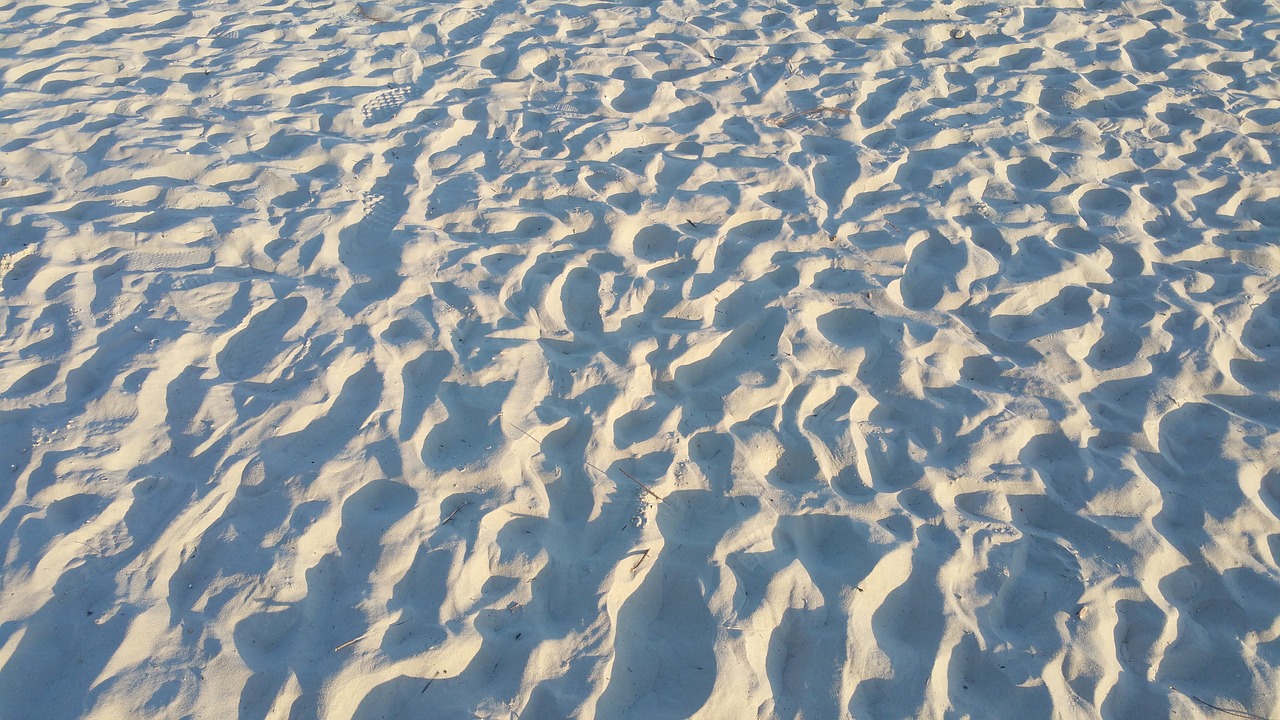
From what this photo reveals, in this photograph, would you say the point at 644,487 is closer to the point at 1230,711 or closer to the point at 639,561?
the point at 639,561

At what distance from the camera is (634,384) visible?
295cm

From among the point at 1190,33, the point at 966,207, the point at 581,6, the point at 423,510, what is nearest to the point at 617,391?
the point at 423,510

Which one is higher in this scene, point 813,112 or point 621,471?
point 813,112

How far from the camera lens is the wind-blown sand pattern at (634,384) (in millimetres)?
2283

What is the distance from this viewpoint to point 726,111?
4426 mm

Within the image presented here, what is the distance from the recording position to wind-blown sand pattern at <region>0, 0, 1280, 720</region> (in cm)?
228

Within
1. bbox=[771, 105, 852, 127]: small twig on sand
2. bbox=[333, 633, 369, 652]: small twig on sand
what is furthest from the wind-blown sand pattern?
bbox=[771, 105, 852, 127]: small twig on sand

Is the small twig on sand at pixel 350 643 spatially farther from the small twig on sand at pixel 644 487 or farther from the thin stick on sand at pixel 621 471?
the small twig on sand at pixel 644 487

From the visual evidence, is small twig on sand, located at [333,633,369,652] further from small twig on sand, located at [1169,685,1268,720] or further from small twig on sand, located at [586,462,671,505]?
small twig on sand, located at [1169,685,1268,720]

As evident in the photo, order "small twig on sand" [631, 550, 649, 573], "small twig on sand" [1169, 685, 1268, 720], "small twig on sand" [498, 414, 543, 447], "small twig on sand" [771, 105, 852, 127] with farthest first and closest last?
"small twig on sand" [771, 105, 852, 127] → "small twig on sand" [498, 414, 543, 447] → "small twig on sand" [631, 550, 649, 573] → "small twig on sand" [1169, 685, 1268, 720]

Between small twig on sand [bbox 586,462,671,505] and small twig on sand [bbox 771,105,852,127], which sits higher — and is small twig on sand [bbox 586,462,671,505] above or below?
below

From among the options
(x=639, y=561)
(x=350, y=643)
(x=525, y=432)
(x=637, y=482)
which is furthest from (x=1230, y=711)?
(x=350, y=643)

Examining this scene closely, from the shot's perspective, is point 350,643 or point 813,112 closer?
point 350,643

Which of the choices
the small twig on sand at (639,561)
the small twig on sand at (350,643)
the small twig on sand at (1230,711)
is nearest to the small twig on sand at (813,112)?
the small twig on sand at (639,561)
